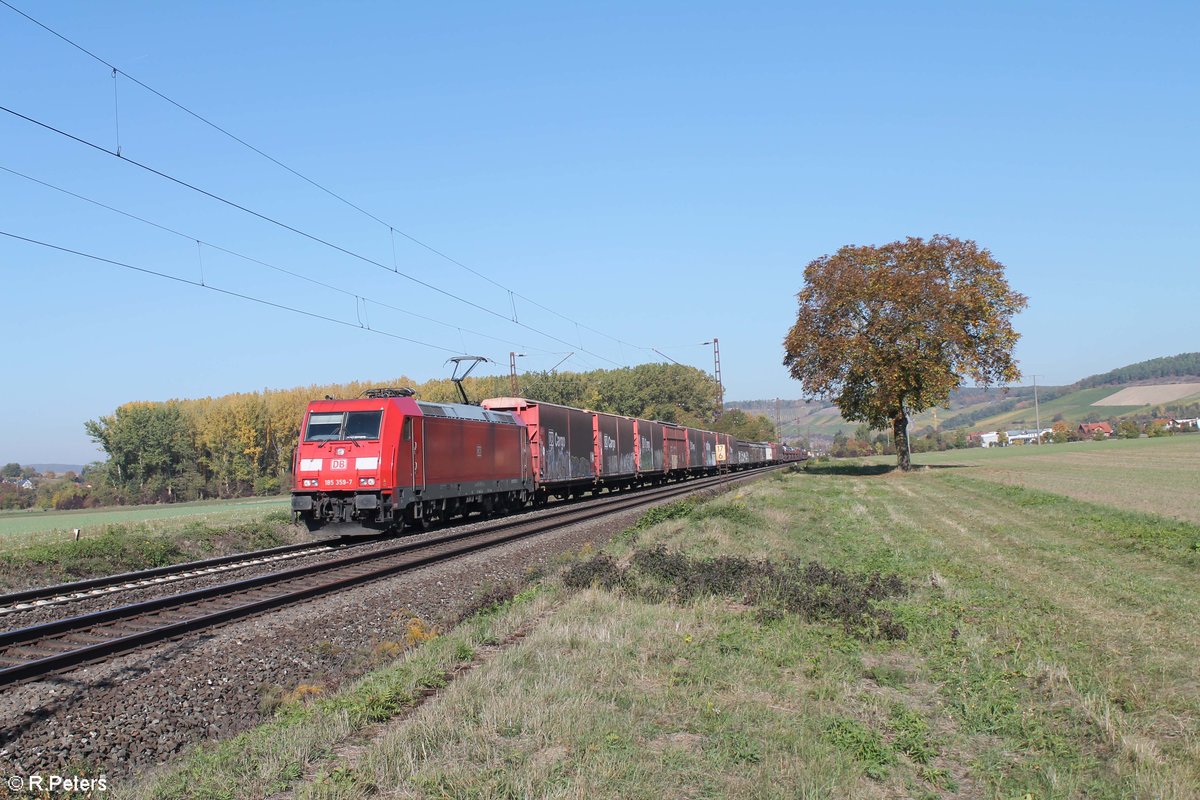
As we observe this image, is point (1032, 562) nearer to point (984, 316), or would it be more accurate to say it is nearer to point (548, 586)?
point (548, 586)

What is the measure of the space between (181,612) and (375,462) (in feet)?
27.7

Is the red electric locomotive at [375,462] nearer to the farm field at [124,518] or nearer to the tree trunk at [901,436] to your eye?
the farm field at [124,518]

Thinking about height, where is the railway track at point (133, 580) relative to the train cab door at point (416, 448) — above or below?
below

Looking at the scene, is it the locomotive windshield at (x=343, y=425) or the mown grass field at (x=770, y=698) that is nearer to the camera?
the mown grass field at (x=770, y=698)

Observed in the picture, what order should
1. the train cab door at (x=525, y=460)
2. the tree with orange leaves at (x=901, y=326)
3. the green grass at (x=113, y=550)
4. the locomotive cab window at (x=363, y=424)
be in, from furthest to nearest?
the tree with orange leaves at (x=901, y=326) → the train cab door at (x=525, y=460) → the locomotive cab window at (x=363, y=424) → the green grass at (x=113, y=550)

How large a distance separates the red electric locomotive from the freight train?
24 mm

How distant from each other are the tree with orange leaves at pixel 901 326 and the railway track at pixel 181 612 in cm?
3174

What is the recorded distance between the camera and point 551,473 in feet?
107

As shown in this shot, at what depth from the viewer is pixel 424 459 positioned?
21.5 meters

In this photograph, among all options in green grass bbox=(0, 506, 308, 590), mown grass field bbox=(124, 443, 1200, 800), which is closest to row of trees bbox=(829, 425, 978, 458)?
green grass bbox=(0, 506, 308, 590)

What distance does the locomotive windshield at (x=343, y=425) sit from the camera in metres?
20.3

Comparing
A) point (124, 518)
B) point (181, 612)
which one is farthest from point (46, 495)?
point (181, 612)

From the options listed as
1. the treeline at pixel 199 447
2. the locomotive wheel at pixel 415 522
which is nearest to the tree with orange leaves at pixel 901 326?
the locomotive wheel at pixel 415 522

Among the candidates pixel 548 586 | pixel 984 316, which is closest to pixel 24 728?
pixel 548 586
